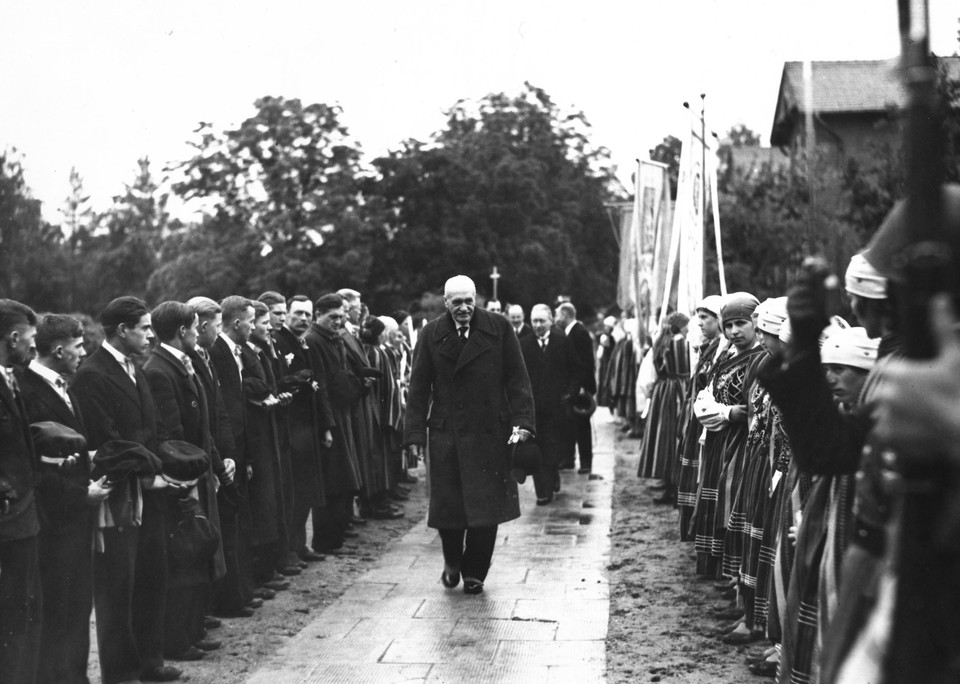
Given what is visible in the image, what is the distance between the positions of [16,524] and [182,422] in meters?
1.72

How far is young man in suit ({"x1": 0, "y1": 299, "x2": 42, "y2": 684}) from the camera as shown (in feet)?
16.9

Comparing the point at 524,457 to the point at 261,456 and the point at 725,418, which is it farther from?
the point at 261,456

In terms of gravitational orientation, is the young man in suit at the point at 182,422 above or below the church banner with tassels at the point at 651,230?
below

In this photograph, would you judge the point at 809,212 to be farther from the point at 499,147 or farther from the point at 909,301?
the point at 499,147

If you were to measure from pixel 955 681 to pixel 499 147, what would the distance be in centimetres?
5145

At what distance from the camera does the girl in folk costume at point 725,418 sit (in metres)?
7.35

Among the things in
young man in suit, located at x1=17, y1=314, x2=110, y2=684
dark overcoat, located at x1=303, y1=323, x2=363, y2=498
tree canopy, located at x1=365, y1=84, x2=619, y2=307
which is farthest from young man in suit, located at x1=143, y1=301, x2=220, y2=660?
tree canopy, located at x1=365, y1=84, x2=619, y2=307

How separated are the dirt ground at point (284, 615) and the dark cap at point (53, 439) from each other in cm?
151

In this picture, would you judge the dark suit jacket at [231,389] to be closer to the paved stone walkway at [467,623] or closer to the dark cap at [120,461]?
the paved stone walkway at [467,623]

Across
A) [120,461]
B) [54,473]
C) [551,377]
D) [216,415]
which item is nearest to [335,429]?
[216,415]

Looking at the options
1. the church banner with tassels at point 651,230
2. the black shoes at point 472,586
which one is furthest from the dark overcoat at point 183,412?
the church banner with tassels at point 651,230

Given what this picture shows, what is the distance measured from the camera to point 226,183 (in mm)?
50062

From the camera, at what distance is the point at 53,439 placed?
546 centimetres

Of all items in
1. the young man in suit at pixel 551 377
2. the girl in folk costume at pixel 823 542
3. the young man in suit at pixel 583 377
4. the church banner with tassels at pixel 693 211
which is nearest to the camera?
the girl in folk costume at pixel 823 542
